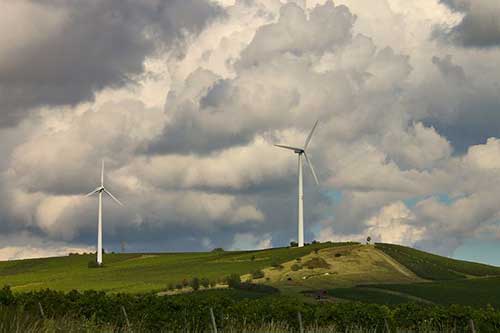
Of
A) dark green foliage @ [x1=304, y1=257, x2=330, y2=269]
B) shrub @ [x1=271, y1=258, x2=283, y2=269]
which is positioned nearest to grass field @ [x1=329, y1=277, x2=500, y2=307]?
dark green foliage @ [x1=304, y1=257, x2=330, y2=269]

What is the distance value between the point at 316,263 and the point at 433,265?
96.9 feet

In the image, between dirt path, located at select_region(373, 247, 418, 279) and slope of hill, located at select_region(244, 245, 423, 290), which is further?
dirt path, located at select_region(373, 247, 418, 279)

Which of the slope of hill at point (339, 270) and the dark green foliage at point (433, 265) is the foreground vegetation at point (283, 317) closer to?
the slope of hill at point (339, 270)

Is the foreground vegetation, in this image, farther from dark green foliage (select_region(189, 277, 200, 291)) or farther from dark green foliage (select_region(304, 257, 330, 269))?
dark green foliage (select_region(304, 257, 330, 269))

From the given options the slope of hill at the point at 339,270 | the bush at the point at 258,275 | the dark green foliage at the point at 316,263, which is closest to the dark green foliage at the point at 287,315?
the slope of hill at the point at 339,270

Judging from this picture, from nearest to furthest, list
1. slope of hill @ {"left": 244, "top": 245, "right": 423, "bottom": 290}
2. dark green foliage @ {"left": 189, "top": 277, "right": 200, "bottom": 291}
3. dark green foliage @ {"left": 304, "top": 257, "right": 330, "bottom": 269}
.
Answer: dark green foliage @ {"left": 189, "top": 277, "right": 200, "bottom": 291} < slope of hill @ {"left": 244, "top": 245, "right": 423, "bottom": 290} < dark green foliage @ {"left": 304, "top": 257, "right": 330, "bottom": 269}

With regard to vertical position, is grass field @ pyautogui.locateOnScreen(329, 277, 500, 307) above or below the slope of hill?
below

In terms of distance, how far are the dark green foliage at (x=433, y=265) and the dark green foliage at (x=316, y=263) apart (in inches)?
643

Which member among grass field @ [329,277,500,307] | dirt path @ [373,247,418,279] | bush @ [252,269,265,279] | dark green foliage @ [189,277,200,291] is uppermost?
dirt path @ [373,247,418,279]

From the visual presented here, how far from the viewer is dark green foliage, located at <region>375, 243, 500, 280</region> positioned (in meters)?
142

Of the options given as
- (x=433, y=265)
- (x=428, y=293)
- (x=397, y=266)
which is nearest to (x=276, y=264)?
(x=397, y=266)

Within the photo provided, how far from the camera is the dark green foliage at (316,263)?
133 meters

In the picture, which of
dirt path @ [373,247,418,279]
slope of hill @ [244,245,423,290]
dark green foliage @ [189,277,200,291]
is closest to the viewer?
dark green foliage @ [189,277,200,291]

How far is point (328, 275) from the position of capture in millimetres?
125438
